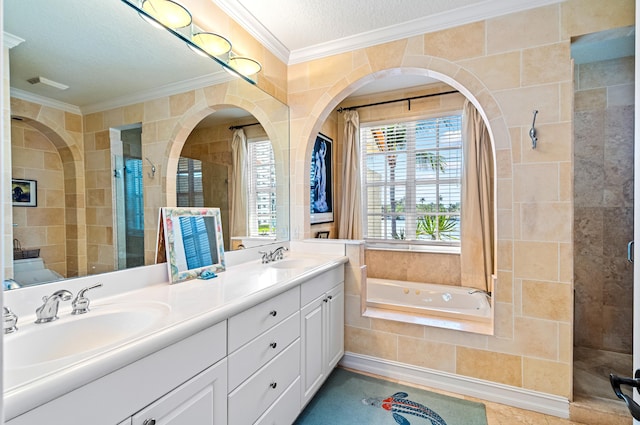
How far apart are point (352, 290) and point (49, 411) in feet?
6.21

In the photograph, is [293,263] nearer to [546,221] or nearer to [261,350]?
[261,350]

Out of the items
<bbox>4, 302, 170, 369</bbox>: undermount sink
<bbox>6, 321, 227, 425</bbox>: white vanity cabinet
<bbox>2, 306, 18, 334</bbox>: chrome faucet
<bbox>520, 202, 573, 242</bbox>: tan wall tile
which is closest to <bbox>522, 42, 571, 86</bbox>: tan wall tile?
<bbox>520, 202, 573, 242</bbox>: tan wall tile

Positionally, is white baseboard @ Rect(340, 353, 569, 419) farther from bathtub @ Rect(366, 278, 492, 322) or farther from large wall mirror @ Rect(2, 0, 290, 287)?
large wall mirror @ Rect(2, 0, 290, 287)

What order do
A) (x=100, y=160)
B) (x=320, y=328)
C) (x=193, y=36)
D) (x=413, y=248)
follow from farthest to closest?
(x=413, y=248), (x=320, y=328), (x=193, y=36), (x=100, y=160)

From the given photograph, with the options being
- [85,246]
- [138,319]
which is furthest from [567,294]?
[85,246]

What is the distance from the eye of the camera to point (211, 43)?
1.83 metres

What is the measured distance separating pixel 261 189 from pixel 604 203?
2751 mm

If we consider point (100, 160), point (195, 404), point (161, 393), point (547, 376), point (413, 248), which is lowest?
point (547, 376)

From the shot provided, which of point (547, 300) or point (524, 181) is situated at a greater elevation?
point (524, 181)

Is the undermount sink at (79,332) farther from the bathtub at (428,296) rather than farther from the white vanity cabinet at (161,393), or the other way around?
the bathtub at (428,296)

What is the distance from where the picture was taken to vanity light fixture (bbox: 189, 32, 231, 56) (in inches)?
69.8

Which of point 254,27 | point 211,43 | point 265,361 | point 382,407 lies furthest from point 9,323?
point 254,27

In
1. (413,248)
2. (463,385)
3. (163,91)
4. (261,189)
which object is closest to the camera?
(163,91)

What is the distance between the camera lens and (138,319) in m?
1.15
